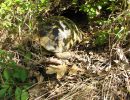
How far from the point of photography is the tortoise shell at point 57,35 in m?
3.05

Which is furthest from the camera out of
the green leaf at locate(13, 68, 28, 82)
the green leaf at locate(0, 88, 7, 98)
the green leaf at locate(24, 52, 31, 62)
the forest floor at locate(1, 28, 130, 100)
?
the green leaf at locate(24, 52, 31, 62)

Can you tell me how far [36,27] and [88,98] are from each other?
3.10 ft

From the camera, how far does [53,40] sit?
10.0 feet

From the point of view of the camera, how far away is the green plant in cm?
283

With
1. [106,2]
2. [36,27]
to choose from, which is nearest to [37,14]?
[36,27]

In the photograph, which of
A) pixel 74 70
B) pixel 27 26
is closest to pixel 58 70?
pixel 74 70

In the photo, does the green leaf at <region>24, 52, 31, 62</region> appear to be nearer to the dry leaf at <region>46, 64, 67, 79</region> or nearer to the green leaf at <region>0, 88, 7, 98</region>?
the dry leaf at <region>46, 64, 67, 79</region>

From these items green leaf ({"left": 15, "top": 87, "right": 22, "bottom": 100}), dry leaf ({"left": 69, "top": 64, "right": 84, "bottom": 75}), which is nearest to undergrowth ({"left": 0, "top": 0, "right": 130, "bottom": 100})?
green leaf ({"left": 15, "top": 87, "right": 22, "bottom": 100})

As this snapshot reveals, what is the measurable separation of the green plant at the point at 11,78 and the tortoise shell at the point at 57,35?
1.11 feet

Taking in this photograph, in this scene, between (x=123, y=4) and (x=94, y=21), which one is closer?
(x=123, y=4)

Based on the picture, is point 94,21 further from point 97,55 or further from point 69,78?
point 69,78

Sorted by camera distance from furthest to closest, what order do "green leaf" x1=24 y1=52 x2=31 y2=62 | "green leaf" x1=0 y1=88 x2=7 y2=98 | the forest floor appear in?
"green leaf" x1=24 y1=52 x2=31 y2=62, "green leaf" x1=0 y1=88 x2=7 y2=98, the forest floor

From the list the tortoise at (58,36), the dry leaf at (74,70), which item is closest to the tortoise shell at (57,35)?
the tortoise at (58,36)

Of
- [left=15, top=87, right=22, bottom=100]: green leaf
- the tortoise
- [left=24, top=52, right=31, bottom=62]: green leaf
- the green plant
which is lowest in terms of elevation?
[left=15, top=87, right=22, bottom=100]: green leaf
